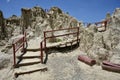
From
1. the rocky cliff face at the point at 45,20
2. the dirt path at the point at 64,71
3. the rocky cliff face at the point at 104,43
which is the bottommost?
the dirt path at the point at 64,71

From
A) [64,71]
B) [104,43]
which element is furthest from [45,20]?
[64,71]

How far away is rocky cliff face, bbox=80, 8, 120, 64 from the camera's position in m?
8.59

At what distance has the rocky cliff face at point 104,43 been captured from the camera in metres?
8.59

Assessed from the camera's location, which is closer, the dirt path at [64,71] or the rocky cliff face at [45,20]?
the dirt path at [64,71]

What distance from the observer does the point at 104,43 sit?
9.54 m

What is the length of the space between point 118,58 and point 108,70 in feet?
3.03

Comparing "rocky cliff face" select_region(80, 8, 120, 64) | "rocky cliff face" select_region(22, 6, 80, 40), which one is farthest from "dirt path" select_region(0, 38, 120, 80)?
"rocky cliff face" select_region(22, 6, 80, 40)

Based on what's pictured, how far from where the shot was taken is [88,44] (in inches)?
401

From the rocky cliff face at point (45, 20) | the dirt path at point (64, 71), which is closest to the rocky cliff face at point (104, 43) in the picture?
the dirt path at point (64, 71)

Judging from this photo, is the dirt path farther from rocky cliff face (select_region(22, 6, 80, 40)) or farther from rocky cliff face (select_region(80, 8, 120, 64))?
rocky cliff face (select_region(22, 6, 80, 40))

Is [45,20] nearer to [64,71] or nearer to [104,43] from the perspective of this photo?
[104,43]

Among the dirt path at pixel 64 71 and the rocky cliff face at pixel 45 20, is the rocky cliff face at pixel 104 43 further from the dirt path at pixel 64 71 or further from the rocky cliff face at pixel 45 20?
the rocky cliff face at pixel 45 20

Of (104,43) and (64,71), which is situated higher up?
(104,43)

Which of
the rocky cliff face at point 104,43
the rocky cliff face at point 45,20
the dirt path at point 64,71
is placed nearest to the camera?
the dirt path at point 64,71
